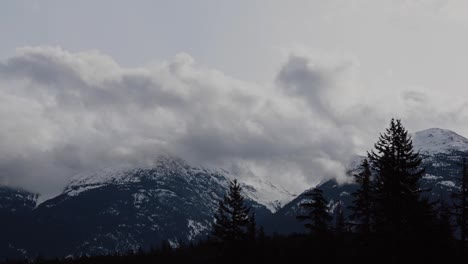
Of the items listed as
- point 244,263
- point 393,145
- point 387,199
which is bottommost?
→ point 244,263

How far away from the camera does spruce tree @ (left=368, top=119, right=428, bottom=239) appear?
45000 millimetres

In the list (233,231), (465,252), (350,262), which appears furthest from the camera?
(233,231)

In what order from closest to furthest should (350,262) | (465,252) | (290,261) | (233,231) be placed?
(465,252) → (350,262) → (233,231) → (290,261)

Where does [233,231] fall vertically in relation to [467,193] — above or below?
below

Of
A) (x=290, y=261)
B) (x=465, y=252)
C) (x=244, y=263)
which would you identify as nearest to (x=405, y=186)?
(x=465, y=252)

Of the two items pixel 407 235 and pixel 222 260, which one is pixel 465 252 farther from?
pixel 222 260

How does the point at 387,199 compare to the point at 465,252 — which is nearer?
the point at 387,199

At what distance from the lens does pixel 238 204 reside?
67812mm

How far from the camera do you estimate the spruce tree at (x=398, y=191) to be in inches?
1772

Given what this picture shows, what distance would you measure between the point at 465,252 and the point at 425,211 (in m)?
14.9

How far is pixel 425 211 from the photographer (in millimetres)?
46594

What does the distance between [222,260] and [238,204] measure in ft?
23.5

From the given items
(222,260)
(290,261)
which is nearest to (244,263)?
(222,260)

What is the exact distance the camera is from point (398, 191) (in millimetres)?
45469
